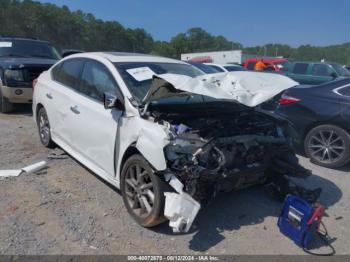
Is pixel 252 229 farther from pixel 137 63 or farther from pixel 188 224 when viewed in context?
pixel 137 63

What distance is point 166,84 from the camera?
3.37 m

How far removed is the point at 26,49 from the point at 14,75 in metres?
1.89

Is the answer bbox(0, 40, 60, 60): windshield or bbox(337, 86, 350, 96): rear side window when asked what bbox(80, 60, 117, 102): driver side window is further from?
bbox(0, 40, 60, 60): windshield

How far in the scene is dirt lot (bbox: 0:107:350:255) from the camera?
10.2 feet

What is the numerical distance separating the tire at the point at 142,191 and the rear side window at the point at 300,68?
39.4ft

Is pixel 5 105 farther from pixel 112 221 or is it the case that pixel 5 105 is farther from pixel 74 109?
pixel 112 221

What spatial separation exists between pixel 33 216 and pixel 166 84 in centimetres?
203

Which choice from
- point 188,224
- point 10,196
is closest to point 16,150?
point 10,196

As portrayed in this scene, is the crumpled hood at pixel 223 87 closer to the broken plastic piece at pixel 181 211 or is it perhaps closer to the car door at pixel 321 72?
the broken plastic piece at pixel 181 211

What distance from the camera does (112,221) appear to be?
11.5 ft

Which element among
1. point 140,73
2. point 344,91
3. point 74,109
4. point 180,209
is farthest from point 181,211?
point 344,91

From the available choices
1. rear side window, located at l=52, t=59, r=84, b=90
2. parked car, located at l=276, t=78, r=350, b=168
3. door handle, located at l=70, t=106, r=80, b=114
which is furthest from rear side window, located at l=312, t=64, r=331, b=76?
door handle, located at l=70, t=106, r=80, b=114

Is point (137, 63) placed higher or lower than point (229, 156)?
higher

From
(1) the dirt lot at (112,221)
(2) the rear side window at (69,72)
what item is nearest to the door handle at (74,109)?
(2) the rear side window at (69,72)
